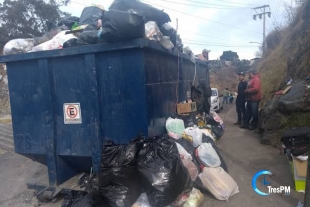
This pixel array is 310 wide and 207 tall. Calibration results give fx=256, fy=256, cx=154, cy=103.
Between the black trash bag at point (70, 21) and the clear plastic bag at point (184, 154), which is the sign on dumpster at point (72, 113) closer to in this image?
the clear plastic bag at point (184, 154)

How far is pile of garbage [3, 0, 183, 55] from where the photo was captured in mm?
2723

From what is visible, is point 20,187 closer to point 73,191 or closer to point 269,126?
point 73,191

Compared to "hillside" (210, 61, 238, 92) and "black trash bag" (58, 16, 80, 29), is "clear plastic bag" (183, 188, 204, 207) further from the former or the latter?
"hillside" (210, 61, 238, 92)

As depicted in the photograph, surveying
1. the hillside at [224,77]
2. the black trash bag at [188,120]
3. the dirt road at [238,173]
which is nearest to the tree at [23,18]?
the hillside at [224,77]

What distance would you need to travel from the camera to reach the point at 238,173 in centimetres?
394

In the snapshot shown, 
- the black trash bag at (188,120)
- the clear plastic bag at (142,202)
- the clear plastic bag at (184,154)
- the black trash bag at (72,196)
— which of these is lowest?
the black trash bag at (72,196)

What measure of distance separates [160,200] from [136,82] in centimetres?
131

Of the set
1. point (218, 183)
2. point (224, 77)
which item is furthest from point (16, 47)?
point (224, 77)

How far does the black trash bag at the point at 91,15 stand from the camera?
4090mm

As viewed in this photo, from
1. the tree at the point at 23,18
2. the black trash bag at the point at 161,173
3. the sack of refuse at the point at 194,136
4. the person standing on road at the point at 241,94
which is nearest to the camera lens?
the black trash bag at the point at 161,173

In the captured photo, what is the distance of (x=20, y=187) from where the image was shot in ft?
13.4

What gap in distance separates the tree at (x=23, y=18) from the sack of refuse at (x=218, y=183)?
901 inches

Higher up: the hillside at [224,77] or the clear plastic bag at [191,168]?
the hillside at [224,77]

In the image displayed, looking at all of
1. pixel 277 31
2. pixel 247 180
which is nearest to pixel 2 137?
pixel 247 180
